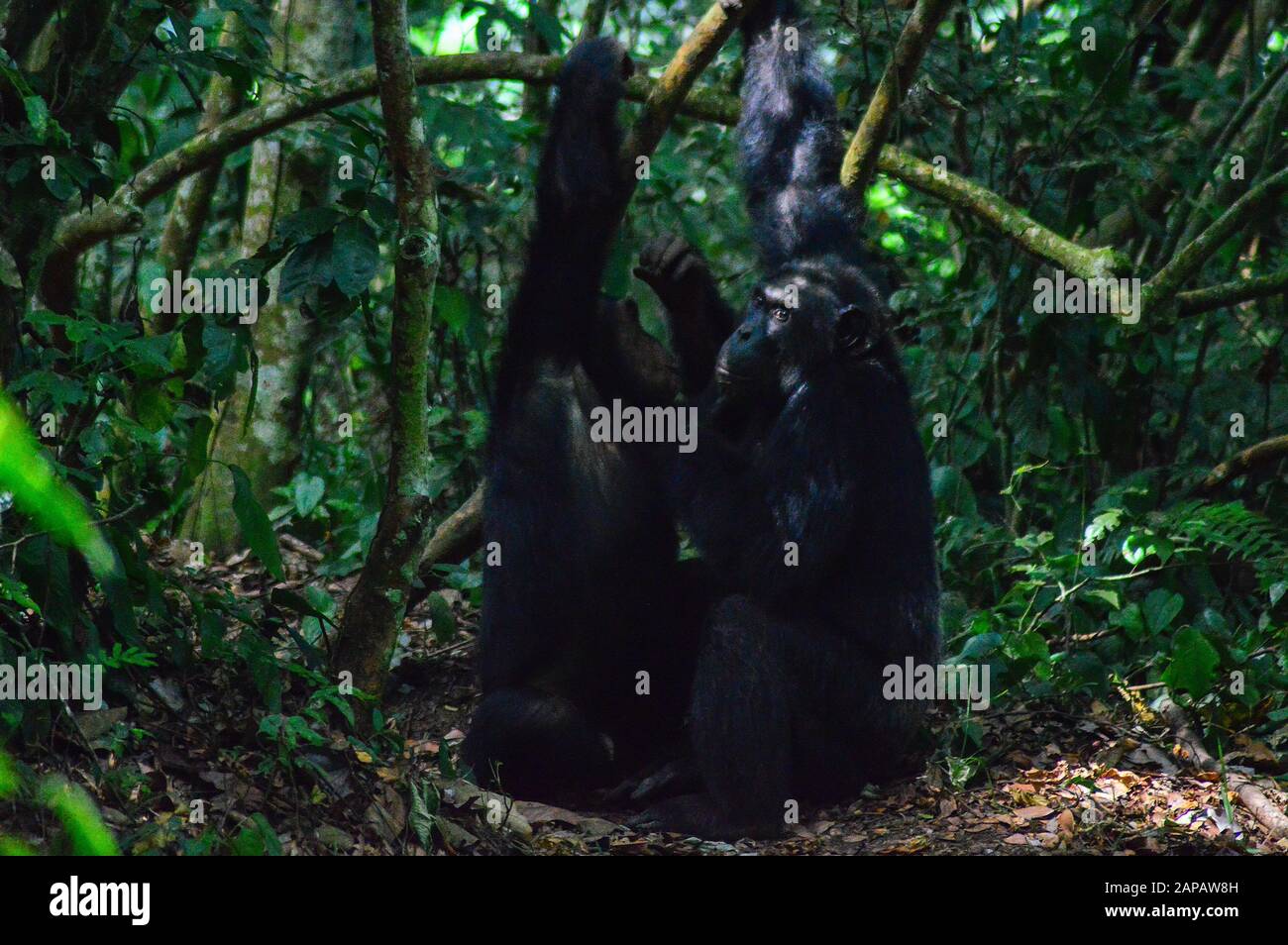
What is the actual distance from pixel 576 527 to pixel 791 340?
141 cm

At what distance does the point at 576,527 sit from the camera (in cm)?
671

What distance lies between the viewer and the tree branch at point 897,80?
236 inches

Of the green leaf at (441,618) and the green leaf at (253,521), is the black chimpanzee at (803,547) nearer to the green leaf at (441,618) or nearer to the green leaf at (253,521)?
the green leaf at (441,618)

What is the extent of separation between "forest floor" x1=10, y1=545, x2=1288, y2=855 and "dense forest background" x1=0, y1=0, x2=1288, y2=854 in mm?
21

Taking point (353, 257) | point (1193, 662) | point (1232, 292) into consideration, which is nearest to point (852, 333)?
point (1193, 662)

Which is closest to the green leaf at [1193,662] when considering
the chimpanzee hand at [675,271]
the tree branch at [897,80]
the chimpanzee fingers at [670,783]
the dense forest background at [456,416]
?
the dense forest background at [456,416]

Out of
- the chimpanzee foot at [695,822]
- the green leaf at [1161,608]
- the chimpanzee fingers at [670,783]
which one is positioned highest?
the green leaf at [1161,608]

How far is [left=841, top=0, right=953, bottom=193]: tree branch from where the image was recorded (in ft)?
19.7

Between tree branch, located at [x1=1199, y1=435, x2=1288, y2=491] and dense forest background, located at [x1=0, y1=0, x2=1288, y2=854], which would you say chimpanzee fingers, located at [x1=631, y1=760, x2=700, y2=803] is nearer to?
dense forest background, located at [x1=0, y1=0, x2=1288, y2=854]

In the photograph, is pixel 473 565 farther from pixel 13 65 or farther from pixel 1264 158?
pixel 1264 158

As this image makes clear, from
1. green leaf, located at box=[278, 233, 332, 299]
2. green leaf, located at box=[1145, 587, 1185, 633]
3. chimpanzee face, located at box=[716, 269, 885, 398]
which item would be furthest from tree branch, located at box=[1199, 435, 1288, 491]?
green leaf, located at box=[278, 233, 332, 299]

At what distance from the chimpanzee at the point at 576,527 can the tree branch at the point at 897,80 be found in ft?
3.99

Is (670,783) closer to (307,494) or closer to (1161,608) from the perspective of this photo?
(1161,608)
